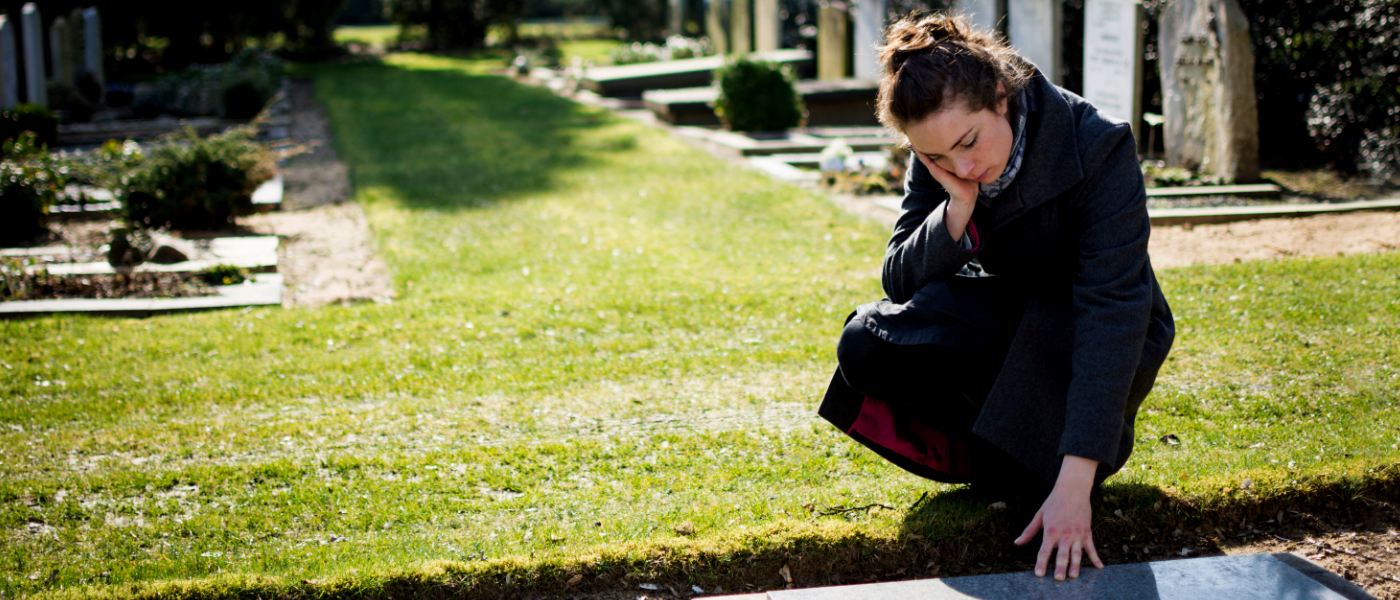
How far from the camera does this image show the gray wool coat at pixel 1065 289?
7.13 ft

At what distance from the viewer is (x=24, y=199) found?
712 centimetres

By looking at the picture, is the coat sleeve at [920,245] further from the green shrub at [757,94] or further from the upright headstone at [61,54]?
the upright headstone at [61,54]

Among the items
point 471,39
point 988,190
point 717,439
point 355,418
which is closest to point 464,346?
point 355,418

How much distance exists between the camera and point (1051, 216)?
2.30 meters

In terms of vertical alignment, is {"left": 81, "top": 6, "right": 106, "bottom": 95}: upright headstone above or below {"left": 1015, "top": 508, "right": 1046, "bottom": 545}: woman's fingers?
above

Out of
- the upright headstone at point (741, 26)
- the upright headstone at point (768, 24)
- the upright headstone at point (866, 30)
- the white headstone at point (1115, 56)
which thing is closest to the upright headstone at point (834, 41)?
the upright headstone at point (866, 30)

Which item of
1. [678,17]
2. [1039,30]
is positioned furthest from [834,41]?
[678,17]

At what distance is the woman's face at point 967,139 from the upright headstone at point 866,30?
11.4 meters

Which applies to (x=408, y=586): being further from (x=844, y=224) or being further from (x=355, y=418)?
(x=844, y=224)

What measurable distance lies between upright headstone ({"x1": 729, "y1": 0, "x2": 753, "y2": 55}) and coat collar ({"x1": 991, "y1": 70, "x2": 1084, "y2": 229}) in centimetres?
1671

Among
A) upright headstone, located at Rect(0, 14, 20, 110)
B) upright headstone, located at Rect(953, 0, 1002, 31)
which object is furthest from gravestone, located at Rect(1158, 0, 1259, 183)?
upright headstone, located at Rect(0, 14, 20, 110)

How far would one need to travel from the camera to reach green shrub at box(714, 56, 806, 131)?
11258mm

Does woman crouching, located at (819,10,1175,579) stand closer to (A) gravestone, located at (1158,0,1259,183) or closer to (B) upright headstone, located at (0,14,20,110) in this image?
(A) gravestone, located at (1158,0,1259,183)

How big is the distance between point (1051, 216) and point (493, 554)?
59.3 inches
